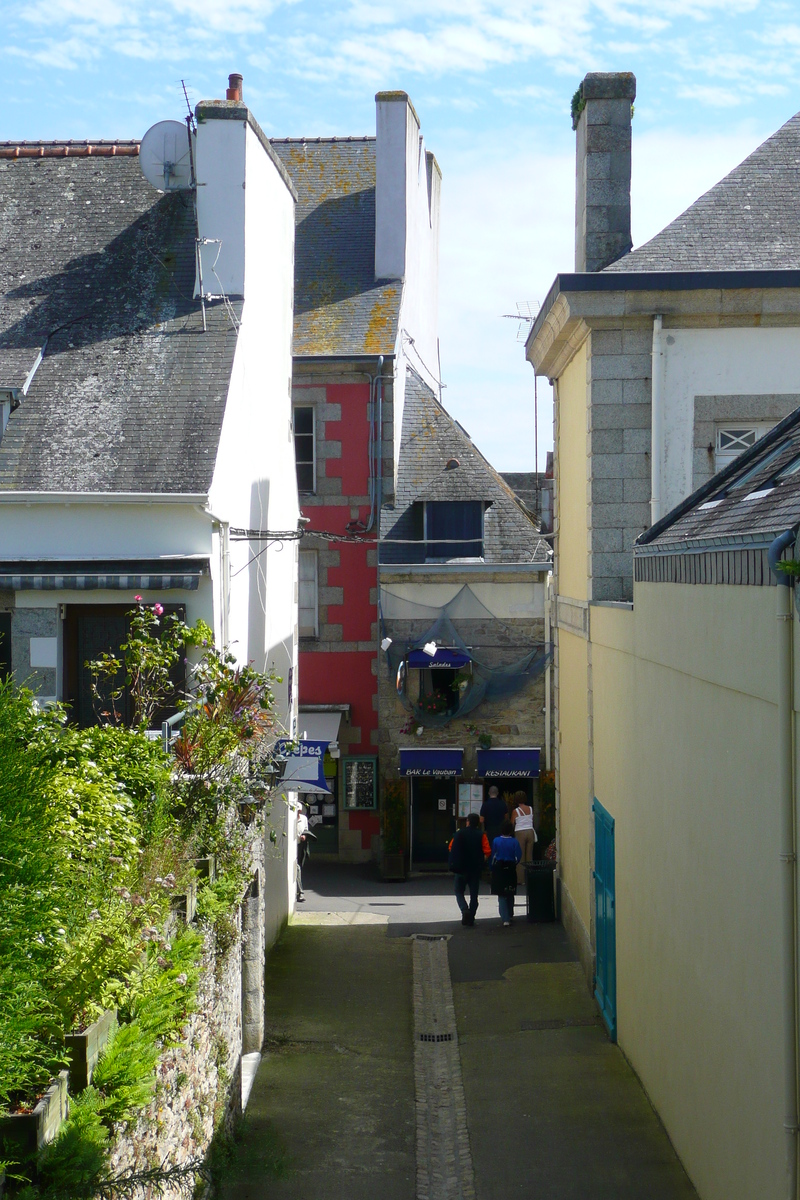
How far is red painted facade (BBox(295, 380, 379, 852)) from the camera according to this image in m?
21.7

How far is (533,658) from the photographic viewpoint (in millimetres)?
21141

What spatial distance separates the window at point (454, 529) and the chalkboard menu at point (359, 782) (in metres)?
3.77

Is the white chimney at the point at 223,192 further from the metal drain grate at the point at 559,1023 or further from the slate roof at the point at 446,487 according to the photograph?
the slate roof at the point at 446,487

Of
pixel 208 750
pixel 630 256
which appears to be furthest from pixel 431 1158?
pixel 630 256

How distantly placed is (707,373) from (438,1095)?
6.90 metres

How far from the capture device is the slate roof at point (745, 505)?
19.6 ft

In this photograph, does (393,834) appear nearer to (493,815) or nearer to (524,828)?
(493,815)

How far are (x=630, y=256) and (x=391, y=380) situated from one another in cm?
997

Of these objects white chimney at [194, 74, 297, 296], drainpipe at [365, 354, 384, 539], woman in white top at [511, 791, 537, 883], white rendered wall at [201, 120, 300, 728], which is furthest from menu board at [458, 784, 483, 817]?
white chimney at [194, 74, 297, 296]

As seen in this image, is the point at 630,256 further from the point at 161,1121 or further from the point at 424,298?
the point at 424,298

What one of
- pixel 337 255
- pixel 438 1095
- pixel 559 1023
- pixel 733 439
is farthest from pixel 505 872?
pixel 337 255

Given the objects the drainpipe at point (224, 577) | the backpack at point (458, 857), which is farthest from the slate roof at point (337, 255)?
the drainpipe at point (224, 577)

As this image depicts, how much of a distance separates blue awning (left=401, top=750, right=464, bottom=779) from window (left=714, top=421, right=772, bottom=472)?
404 inches

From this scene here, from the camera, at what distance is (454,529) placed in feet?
70.9
